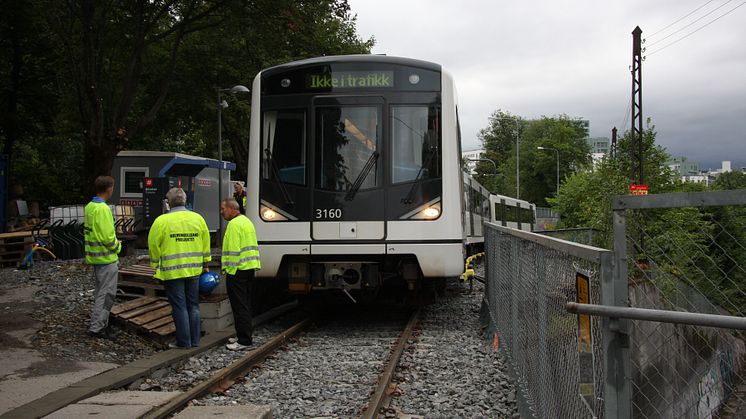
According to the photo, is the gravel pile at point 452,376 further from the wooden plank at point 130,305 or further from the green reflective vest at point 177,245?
the wooden plank at point 130,305

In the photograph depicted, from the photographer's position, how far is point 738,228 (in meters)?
2.90

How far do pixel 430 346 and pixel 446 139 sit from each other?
2633 millimetres

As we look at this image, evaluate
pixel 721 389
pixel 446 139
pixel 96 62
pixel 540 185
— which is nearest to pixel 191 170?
pixel 96 62

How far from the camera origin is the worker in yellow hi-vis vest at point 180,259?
748 centimetres

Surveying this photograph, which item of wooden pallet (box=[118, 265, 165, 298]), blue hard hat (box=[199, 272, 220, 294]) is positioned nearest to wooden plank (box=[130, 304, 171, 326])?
blue hard hat (box=[199, 272, 220, 294])

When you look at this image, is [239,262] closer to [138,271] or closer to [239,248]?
[239,248]

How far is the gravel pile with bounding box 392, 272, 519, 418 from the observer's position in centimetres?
582

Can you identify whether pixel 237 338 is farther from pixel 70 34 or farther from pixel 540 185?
pixel 540 185

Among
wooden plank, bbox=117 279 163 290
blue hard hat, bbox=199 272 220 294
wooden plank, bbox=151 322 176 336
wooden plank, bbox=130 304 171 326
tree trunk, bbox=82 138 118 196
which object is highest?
tree trunk, bbox=82 138 118 196

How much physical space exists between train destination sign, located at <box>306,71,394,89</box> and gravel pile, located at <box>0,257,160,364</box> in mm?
3900

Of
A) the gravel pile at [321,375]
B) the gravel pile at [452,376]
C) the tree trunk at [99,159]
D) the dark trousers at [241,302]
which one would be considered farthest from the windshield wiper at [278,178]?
the tree trunk at [99,159]

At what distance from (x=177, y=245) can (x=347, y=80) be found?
128 inches

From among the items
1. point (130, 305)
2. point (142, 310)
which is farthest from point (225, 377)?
point (130, 305)

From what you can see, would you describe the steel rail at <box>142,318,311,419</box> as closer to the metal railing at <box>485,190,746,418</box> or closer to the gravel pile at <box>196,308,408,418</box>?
the gravel pile at <box>196,308,408,418</box>
